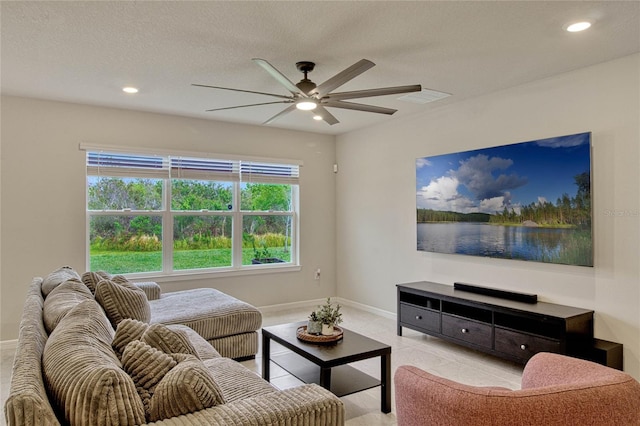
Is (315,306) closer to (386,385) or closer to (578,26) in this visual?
(386,385)

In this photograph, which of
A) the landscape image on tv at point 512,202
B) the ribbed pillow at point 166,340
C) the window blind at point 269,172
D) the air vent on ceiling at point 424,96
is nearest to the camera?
the ribbed pillow at point 166,340

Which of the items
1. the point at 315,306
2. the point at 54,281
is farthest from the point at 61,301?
the point at 315,306

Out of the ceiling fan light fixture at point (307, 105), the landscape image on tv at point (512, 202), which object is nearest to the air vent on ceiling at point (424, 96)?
the landscape image on tv at point (512, 202)

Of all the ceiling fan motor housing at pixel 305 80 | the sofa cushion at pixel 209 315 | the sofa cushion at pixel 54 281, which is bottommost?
the sofa cushion at pixel 209 315

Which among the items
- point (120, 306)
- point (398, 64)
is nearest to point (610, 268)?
point (398, 64)

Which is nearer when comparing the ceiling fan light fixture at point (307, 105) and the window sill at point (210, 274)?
the ceiling fan light fixture at point (307, 105)

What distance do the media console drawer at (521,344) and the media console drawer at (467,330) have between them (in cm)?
10

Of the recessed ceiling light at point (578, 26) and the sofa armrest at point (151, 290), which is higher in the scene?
the recessed ceiling light at point (578, 26)

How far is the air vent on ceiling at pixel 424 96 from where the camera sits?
4.05 m

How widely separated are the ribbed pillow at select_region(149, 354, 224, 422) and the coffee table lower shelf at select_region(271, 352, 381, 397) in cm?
147

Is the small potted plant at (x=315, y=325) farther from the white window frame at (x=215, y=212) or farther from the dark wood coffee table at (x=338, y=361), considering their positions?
the white window frame at (x=215, y=212)

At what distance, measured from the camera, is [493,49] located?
303cm

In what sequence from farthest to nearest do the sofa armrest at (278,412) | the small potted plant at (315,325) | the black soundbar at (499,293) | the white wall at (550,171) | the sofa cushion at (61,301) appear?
1. the black soundbar at (499,293)
2. the white wall at (550,171)
3. the small potted plant at (315,325)
4. the sofa cushion at (61,301)
5. the sofa armrest at (278,412)

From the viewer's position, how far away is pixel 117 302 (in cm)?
265
